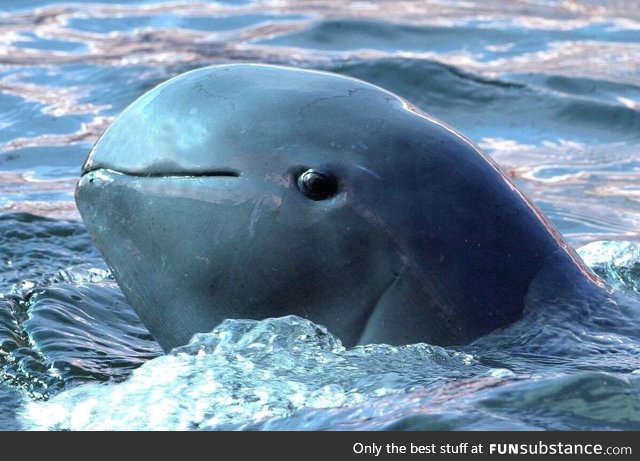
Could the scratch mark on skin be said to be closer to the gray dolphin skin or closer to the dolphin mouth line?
the gray dolphin skin


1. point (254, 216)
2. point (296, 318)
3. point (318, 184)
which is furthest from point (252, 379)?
point (318, 184)

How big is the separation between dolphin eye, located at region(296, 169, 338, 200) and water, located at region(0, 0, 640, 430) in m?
0.38

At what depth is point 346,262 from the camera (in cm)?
375

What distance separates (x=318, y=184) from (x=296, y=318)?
1.32 ft

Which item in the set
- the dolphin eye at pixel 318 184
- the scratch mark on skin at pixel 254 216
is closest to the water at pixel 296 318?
the scratch mark on skin at pixel 254 216

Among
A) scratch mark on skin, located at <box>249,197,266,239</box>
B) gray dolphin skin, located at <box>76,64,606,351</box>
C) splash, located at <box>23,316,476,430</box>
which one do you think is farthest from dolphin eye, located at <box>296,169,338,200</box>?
splash, located at <box>23,316,476,430</box>

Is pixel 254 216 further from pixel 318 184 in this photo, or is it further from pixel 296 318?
pixel 296 318

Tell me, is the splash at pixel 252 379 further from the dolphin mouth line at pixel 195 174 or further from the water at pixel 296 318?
the dolphin mouth line at pixel 195 174

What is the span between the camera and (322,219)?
3.77 metres

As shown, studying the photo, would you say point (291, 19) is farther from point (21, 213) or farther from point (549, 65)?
point (21, 213)

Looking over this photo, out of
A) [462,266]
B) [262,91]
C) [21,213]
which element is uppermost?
[262,91]
